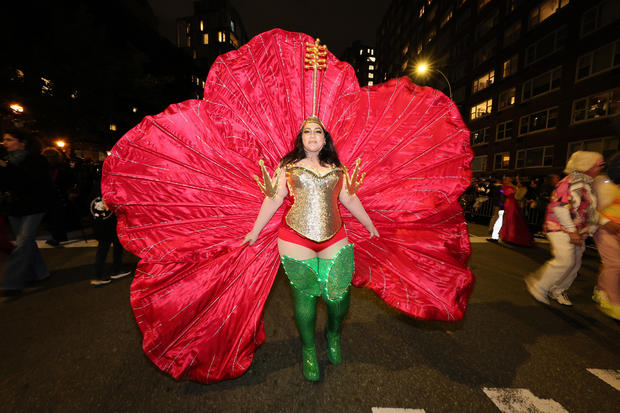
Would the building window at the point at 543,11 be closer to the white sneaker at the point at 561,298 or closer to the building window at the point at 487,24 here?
the building window at the point at 487,24

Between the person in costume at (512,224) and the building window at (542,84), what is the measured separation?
62.5ft

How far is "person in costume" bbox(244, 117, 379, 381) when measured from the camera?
203 centimetres

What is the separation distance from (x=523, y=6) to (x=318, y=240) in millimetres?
30531

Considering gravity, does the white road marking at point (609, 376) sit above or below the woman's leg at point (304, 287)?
below

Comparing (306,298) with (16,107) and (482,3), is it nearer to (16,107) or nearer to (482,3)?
(16,107)

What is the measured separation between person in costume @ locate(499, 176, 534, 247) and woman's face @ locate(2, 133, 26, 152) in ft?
30.1

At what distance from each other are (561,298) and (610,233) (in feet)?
3.38

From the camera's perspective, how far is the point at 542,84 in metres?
20.3

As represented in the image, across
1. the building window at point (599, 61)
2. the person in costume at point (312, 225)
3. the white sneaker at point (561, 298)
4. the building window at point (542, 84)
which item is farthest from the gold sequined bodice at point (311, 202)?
the building window at point (542, 84)

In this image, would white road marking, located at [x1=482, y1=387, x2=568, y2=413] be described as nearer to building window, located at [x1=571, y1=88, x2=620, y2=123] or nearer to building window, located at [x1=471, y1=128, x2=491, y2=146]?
building window, located at [x1=571, y1=88, x2=620, y2=123]

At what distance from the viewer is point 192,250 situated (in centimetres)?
212

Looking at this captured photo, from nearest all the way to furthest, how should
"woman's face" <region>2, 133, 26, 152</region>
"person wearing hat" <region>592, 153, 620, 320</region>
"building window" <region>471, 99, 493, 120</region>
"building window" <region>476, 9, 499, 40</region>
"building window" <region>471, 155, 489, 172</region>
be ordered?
"person wearing hat" <region>592, 153, 620, 320</region> < "woman's face" <region>2, 133, 26, 152</region> < "building window" <region>476, 9, 499, 40</region> < "building window" <region>471, 99, 493, 120</region> < "building window" <region>471, 155, 489, 172</region>

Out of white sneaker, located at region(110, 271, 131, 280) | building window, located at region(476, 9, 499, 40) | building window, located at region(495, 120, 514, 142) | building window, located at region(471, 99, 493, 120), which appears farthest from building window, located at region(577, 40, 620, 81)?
white sneaker, located at region(110, 271, 131, 280)

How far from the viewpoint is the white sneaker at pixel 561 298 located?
349 cm
